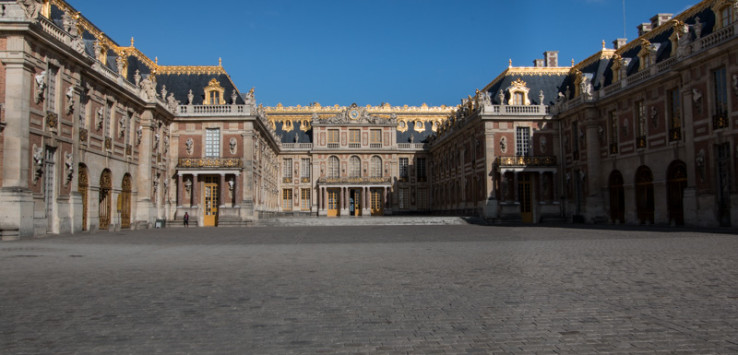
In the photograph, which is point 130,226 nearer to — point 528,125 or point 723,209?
point 528,125

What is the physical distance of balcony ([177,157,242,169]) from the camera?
3891cm

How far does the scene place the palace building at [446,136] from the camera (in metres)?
21.9

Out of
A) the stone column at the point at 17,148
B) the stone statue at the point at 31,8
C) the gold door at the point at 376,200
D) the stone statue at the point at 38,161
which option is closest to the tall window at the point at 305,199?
the gold door at the point at 376,200

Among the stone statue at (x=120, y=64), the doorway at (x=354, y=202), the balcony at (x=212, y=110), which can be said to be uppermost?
the stone statue at (x=120, y=64)

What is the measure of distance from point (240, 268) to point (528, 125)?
33360 millimetres

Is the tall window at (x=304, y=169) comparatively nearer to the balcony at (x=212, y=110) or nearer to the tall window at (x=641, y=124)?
the balcony at (x=212, y=110)

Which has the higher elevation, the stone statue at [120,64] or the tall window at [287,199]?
the stone statue at [120,64]

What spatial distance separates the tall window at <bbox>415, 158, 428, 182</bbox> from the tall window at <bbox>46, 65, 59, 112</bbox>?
1719 inches

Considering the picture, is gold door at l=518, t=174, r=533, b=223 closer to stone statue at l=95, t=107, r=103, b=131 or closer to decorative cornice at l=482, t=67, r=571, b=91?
decorative cornice at l=482, t=67, r=571, b=91

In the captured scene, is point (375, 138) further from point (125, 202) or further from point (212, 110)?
point (125, 202)

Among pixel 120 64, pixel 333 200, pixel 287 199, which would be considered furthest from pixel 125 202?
pixel 333 200

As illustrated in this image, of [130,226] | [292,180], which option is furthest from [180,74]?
[292,180]

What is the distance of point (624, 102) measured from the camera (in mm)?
33500

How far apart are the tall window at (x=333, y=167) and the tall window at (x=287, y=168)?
4323mm
